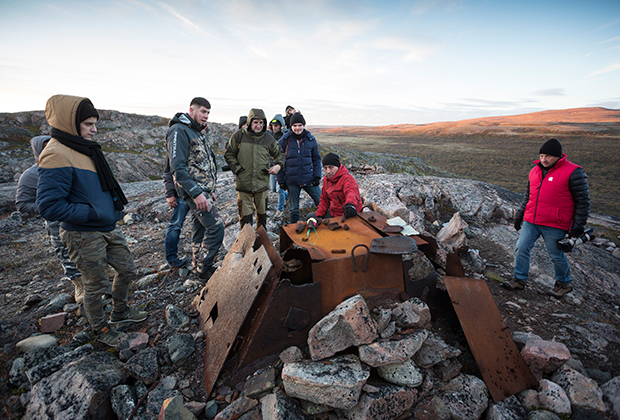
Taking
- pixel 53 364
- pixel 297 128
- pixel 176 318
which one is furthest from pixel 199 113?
pixel 53 364

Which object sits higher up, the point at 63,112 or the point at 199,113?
the point at 199,113

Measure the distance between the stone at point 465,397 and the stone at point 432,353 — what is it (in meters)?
0.19

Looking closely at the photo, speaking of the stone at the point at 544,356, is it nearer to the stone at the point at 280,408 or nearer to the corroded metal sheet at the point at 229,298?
the stone at the point at 280,408

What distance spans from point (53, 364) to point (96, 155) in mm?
1997

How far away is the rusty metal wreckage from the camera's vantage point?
2.41 m

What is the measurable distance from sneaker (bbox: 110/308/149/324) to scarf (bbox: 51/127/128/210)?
1285mm

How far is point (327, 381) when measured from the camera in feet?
6.70

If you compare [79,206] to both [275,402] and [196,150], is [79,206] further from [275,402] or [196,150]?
[275,402]

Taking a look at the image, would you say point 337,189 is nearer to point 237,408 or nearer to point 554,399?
point 237,408

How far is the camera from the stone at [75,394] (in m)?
2.01

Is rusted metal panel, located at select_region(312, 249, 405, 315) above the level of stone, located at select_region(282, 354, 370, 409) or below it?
above

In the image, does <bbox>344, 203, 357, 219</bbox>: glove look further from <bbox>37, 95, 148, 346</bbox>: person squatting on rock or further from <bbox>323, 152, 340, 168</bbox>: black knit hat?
<bbox>37, 95, 148, 346</bbox>: person squatting on rock

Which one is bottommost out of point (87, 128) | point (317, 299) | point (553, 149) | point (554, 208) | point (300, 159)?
point (317, 299)

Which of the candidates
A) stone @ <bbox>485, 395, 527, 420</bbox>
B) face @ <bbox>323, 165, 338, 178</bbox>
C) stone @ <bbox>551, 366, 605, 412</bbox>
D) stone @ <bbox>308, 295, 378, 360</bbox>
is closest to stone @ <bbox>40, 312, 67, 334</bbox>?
stone @ <bbox>308, 295, 378, 360</bbox>
